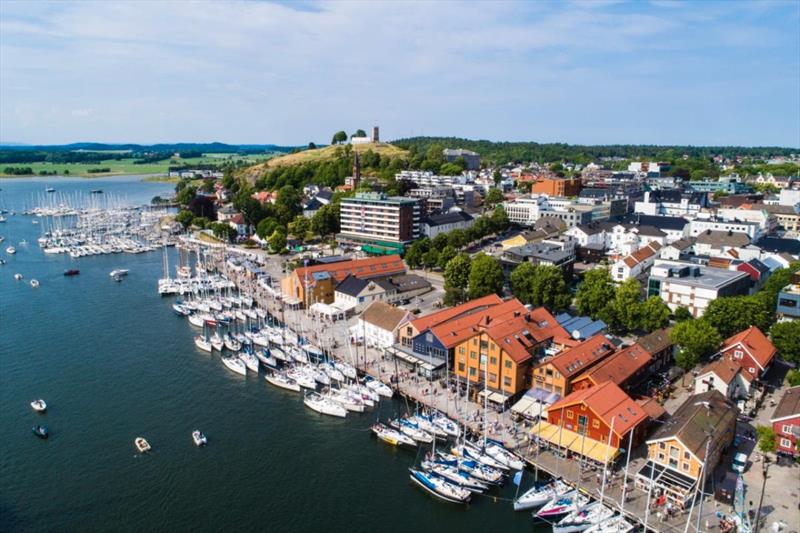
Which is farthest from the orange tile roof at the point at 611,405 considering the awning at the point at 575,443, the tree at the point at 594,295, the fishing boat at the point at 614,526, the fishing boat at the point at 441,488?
the tree at the point at 594,295

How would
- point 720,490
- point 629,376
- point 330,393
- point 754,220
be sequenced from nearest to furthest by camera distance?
1. point 720,490
2. point 629,376
3. point 330,393
4. point 754,220

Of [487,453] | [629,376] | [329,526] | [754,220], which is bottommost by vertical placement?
[329,526]

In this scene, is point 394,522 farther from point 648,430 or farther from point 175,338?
point 175,338

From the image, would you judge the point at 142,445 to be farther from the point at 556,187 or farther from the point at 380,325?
the point at 556,187

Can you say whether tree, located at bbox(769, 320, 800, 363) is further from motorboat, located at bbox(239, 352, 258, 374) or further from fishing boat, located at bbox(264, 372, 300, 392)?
motorboat, located at bbox(239, 352, 258, 374)

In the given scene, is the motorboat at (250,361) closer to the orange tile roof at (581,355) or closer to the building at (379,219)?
the orange tile roof at (581,355)

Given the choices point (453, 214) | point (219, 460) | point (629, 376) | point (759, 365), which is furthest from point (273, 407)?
point (453, 214)
